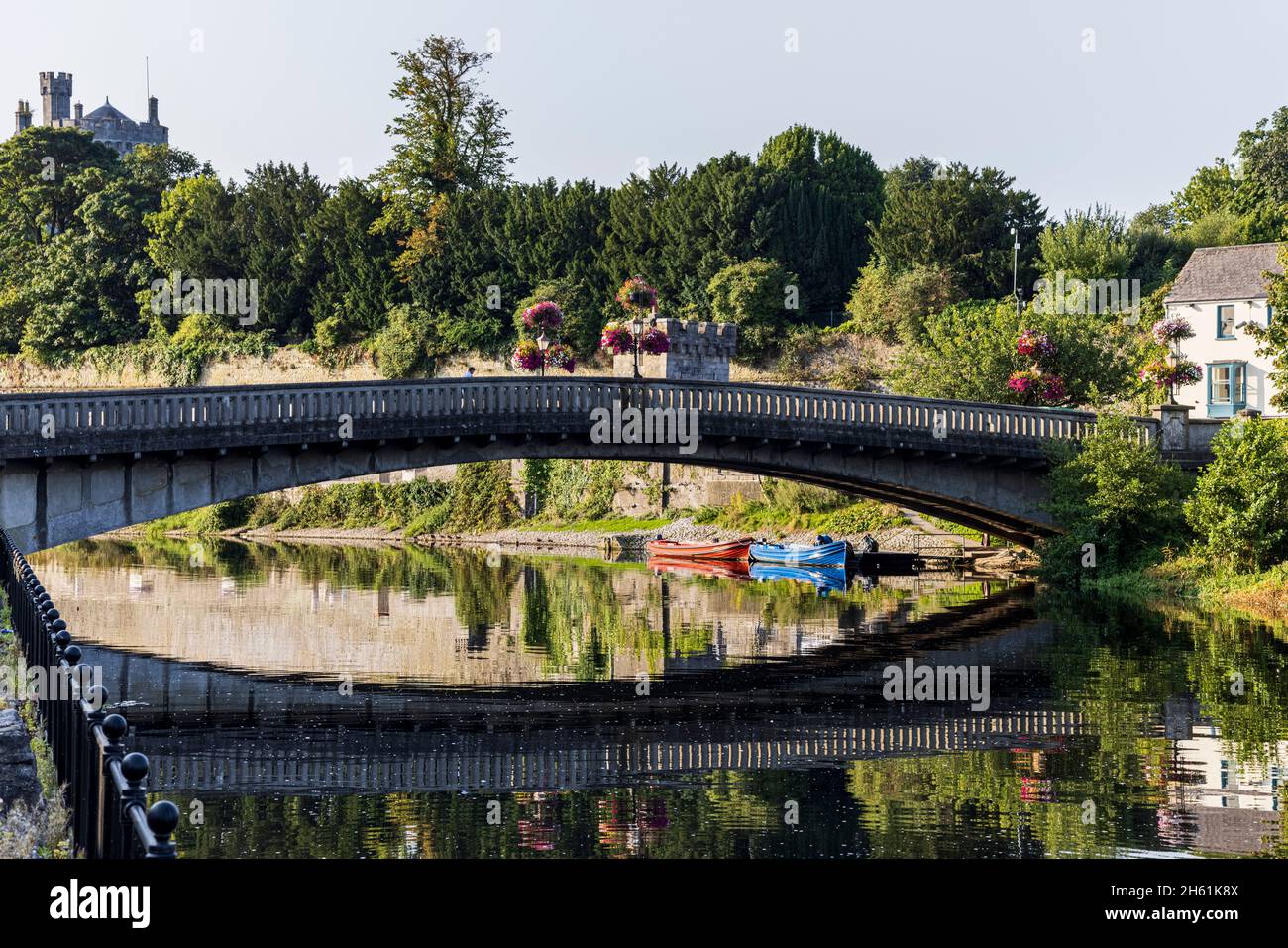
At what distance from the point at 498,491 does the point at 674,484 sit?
26.6 ft

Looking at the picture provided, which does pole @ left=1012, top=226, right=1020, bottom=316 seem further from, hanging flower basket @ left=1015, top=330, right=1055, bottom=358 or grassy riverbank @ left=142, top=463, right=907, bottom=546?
hanging flower basket @ left=1015, top=330, right=1055, bottom=358

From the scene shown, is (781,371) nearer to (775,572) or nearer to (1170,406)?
(775,572)

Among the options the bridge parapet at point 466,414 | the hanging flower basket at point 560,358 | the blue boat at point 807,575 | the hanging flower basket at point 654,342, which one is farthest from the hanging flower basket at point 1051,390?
the hanging flower basket at point 560,358

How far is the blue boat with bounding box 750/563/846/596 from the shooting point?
42.6m

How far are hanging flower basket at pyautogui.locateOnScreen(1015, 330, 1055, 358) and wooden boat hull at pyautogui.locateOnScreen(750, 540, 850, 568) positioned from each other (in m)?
6.83

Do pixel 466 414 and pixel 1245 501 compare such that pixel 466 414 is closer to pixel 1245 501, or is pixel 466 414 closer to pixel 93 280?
pixel 1245 501

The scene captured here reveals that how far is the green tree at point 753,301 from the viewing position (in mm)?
63469

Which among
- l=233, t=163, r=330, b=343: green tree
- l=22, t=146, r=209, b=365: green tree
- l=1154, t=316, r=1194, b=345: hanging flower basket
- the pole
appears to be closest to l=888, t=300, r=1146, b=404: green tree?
l=1154, t=316, r=1194, b=345: hanging flower basket

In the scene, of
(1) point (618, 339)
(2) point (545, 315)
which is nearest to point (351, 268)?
(1) point (618, 339)

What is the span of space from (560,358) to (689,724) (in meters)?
41.1

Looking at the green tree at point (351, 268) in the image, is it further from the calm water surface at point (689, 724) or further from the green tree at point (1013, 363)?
the calm water surface at point (689, 724)

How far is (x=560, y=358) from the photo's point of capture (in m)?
62.1

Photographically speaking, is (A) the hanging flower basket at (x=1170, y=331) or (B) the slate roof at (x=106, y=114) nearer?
(A) the hanging flower basket at (x=1170, y=331)

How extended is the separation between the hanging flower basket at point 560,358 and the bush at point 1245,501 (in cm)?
2926
